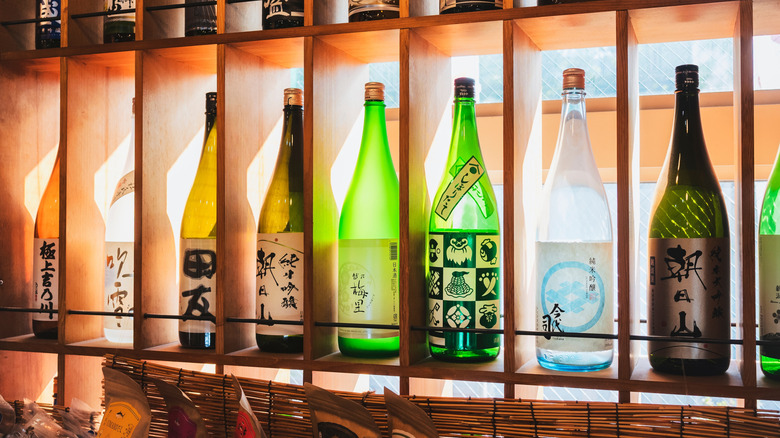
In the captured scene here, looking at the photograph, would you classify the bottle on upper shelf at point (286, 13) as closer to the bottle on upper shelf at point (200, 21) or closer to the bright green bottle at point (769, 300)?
the bottle on upper shelf at point (200, 21)

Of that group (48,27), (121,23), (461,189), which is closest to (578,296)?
(461,189)

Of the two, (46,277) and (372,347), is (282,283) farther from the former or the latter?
(46,277)

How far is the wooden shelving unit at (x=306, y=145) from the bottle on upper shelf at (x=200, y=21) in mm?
36

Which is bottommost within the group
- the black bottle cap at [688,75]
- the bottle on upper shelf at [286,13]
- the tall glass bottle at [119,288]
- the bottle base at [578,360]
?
the bottle base at [578,360]

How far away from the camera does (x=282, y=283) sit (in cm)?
97

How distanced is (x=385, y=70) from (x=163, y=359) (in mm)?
699

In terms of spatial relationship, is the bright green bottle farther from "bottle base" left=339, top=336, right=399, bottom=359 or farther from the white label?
the white label

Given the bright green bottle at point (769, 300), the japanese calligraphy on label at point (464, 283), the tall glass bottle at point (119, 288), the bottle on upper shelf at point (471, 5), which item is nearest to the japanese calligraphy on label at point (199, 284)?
the tall glass bottle at point (119, 288)

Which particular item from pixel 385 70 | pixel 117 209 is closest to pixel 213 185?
pixel 117 209

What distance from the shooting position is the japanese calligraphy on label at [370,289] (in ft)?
3.11

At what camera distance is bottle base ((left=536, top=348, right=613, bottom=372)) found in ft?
2.81

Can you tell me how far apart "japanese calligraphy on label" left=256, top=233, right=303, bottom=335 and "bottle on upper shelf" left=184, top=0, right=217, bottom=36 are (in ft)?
1.14

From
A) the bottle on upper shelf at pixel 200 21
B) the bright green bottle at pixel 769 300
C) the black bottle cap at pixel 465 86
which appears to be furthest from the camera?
the bottle on upper shelf at pixel 200 21

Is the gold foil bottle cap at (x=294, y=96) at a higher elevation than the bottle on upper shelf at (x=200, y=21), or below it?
below
